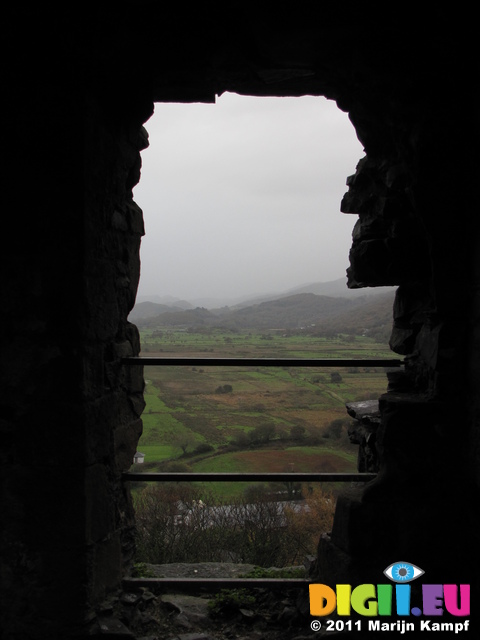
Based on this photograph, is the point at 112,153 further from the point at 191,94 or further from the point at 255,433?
the point at 255,433

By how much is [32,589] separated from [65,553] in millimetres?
197

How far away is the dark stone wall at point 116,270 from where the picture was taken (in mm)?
2078

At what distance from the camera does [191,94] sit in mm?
2551

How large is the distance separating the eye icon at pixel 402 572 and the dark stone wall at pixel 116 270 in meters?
0.04

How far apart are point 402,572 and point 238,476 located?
2.69 ft

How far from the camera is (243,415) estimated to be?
14.1m

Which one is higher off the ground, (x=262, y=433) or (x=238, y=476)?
(x=238, y=476)

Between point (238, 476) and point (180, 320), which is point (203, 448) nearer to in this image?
point (180, 320)

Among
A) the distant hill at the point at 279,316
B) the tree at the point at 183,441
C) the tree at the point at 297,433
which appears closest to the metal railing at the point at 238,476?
the tree at the point at 183,441

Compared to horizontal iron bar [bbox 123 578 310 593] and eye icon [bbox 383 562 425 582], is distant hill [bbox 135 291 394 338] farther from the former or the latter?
eye icon [bbox 383 562 425 582]

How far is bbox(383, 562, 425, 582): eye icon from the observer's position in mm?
2201

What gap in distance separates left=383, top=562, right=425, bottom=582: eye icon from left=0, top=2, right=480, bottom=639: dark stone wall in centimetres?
4

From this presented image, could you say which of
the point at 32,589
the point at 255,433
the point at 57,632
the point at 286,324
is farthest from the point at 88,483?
the point at 286,324

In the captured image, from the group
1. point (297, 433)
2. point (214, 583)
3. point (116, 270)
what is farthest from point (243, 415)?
point (116, 270)
